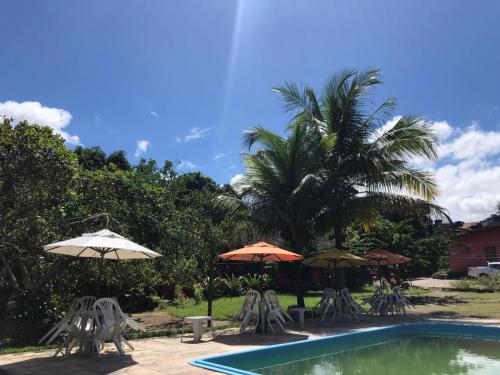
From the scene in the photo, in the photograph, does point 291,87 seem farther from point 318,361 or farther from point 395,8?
point 318,361

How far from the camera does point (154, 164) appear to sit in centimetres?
1313

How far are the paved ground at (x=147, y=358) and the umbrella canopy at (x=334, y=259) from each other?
334cm

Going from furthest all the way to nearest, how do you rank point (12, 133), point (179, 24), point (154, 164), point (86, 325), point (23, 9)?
point (154, 164), point (179, 24), point (23, 9), point (12, 133), point (86, 325)

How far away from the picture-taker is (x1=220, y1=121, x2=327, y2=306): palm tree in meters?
15.7

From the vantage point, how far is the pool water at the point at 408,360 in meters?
8.37

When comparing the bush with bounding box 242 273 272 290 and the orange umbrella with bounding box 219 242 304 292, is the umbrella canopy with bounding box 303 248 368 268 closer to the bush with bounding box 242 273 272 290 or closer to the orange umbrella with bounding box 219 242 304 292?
the orange umbrella with bounding box 219 242 304 292

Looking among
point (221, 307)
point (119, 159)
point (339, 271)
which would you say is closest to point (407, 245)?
point (339, 271)

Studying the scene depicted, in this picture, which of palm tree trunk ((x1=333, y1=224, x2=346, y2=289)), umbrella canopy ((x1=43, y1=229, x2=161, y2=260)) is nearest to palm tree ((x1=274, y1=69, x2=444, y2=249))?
palm tree trunk ((x1=333, y1=224, x2=346, y2=289))

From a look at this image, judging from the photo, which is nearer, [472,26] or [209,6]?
[209,6]

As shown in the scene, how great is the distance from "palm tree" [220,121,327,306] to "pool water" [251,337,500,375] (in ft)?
18.6

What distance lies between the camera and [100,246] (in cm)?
759

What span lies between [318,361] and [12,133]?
7.71 metres

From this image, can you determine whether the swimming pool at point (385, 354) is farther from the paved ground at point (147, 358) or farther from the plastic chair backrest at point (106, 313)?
the plastic chair backrest at point (106, 313)

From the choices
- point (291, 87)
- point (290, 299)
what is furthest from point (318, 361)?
point (291, 87)
